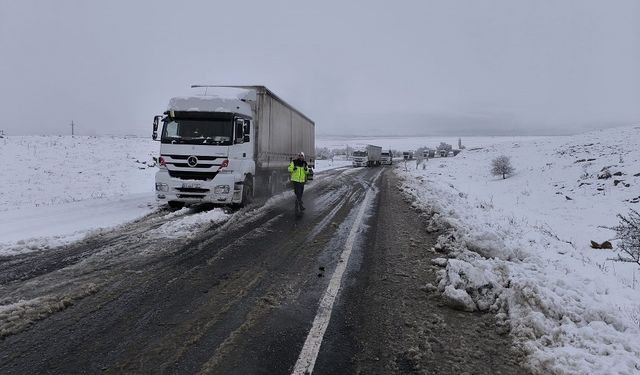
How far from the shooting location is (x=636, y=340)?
3756 mm

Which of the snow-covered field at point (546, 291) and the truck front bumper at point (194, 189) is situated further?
the truck front bumper at point (194, 189)

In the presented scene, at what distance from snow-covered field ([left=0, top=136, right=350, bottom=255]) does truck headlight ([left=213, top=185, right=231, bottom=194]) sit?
125 cm

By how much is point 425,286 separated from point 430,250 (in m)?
2.14

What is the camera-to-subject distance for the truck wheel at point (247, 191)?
12880mm

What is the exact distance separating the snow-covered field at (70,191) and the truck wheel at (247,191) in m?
2.14

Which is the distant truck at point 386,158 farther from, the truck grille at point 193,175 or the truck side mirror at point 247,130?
the truck grille at point 193,175

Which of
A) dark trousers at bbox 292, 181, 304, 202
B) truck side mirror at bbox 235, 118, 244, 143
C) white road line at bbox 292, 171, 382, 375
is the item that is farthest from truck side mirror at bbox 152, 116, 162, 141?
white road line at bbox 292, 171, 382, 375

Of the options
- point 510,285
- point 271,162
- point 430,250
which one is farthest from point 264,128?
point 510,285

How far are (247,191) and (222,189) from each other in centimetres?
140

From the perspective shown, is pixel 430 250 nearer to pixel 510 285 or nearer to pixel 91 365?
pixel 510 285

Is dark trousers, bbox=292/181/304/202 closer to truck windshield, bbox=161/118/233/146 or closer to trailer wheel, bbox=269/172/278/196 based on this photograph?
truck windshield, bbox=161/118/233/146

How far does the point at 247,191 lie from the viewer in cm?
1323

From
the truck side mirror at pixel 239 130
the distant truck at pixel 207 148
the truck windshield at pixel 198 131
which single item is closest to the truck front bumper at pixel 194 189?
the distant truck at pixel 207 148

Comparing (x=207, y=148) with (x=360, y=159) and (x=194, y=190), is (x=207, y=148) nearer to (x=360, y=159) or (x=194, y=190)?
(x=194, y=190)
